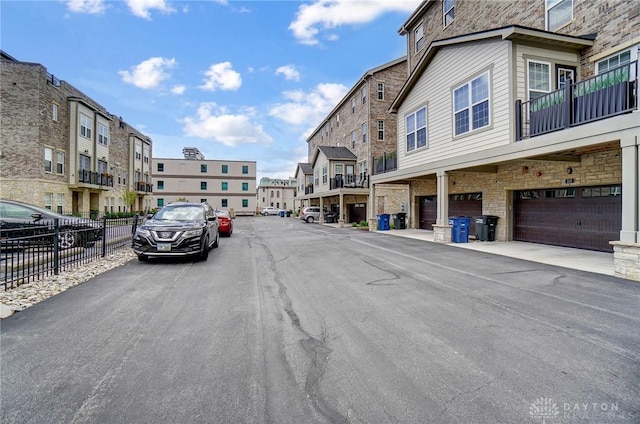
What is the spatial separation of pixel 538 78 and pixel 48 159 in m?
29.4

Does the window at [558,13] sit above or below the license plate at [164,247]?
above

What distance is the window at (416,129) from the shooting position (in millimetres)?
14961

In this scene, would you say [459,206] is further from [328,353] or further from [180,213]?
[328,353]

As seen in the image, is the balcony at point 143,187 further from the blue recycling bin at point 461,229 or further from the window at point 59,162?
the blue recycling bin at point 461,229

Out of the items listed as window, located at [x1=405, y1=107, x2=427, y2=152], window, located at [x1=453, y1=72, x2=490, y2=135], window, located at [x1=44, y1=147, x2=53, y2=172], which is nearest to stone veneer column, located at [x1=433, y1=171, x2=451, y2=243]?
window, located at [x1=453, y1=72, x2=490, y2=135]

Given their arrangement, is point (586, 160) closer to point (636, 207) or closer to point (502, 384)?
point (636, 207)

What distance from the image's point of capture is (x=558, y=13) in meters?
11.3

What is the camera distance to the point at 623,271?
6750 millimetres

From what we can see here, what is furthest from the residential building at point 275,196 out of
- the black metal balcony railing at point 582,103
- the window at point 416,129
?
the black metal balcony railing at point 582,103

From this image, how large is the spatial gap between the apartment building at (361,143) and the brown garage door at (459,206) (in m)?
5.32

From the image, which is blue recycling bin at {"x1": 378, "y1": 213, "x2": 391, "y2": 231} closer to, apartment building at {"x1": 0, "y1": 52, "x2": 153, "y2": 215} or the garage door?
the garage door

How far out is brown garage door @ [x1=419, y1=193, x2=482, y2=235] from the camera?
14916mm

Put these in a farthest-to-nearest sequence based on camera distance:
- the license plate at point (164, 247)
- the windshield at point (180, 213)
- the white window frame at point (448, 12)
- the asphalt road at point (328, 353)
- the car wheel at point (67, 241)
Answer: the white window frame at point (448, 12), the windshield at point (180, 213), the license plate at point (164, 247), the car wheel at point (67, 241), the asphalt road at point (328, 353)

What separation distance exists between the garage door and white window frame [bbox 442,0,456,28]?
420 inches
